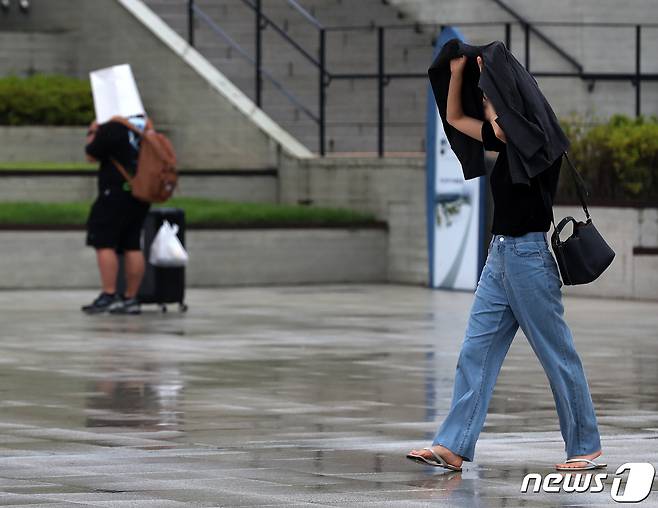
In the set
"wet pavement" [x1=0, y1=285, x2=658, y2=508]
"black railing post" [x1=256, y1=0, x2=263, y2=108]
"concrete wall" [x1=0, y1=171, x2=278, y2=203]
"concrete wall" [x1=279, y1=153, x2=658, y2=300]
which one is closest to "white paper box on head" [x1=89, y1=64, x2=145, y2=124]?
"wet pavement" [x1=0, y1=285, x2=658, y2=508]

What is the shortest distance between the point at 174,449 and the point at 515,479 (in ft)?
Answer: 6.06

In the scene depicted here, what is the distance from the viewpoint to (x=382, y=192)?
79.2 feet

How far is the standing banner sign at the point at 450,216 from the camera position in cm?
2217

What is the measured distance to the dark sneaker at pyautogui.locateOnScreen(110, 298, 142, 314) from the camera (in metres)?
18.6

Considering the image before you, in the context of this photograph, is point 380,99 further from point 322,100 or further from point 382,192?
point 382,192

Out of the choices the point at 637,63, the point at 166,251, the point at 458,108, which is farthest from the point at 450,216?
the point at 458,108

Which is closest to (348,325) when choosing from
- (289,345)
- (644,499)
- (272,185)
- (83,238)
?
(289,345)

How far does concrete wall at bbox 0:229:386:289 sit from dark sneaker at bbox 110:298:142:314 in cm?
336

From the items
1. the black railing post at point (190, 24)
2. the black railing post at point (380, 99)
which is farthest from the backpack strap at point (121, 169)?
the black railing post at point (190, 24)

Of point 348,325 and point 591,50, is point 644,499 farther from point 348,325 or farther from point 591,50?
point 591,50

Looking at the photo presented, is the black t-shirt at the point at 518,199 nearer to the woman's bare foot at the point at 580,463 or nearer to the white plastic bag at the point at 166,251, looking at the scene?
the woman's bare foot at the point at 580,463

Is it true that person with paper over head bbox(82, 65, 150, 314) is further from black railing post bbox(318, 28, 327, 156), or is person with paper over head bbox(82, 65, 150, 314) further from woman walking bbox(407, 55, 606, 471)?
woman walking bbox(407, 55, 606, 471)

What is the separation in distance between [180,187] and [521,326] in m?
15.7

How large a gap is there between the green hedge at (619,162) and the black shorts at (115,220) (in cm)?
531
